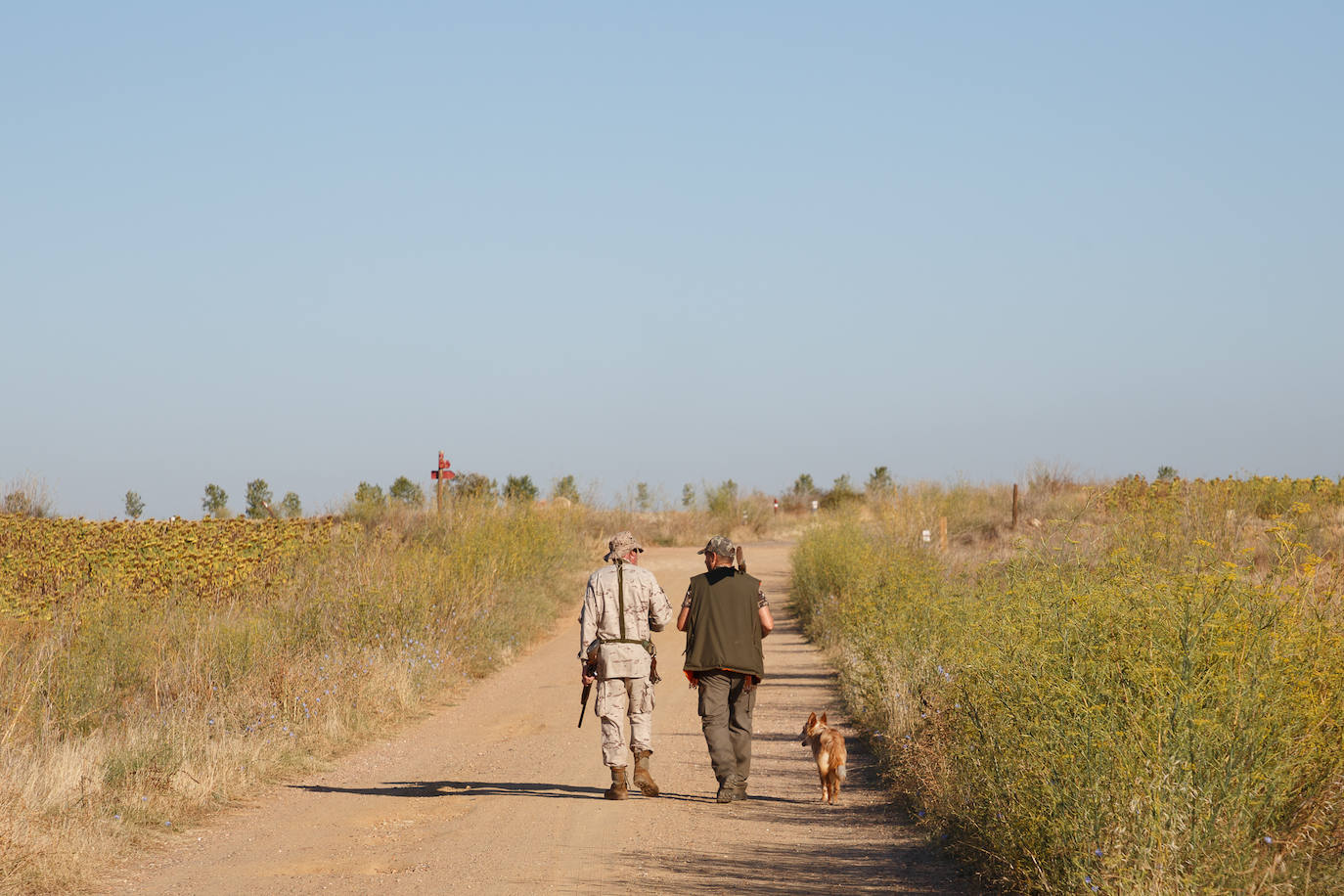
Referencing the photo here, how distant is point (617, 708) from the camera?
984cm

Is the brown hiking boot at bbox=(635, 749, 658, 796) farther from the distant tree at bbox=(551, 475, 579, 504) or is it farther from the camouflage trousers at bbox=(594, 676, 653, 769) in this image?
the distant tree at bbox=(551, 475, 579, 504)

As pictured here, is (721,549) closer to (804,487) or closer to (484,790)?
(484,790)

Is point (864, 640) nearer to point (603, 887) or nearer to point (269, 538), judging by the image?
point (603, 887)

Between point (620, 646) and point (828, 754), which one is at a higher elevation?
point (620, 646)

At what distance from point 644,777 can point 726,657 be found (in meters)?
1.19

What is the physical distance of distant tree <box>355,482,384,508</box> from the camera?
30.0 metres

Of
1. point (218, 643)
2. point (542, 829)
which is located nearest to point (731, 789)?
point (542, 829)

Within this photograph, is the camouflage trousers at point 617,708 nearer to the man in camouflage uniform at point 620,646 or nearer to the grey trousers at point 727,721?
the man in camouflage uniform at point 620,646

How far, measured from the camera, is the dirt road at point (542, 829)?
7.29 m

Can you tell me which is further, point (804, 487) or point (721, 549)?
point (804, 487)

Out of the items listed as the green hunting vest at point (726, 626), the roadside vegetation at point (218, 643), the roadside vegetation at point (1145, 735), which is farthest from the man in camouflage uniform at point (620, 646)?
the roadside vegetation at point (218, 643)

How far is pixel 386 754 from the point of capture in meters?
12.6

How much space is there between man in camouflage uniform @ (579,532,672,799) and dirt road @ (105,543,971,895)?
0.45m

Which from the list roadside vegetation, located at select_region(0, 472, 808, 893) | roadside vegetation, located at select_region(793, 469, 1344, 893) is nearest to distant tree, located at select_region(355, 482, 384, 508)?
roadside vegetation, located at select_region(0, 472, 808, 893)
